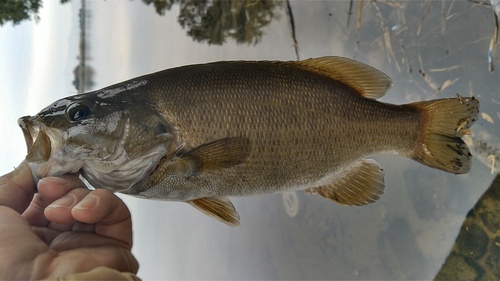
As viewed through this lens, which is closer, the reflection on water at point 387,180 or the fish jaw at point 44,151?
the fish jaw at point 44,151

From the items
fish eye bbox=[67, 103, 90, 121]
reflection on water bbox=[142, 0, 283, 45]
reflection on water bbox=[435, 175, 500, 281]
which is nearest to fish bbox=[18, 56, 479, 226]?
fish eye bbox=[67, 103, 90, 121]

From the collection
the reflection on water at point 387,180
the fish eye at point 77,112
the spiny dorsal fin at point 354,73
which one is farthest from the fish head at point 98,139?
the reflection on water at point 387,180

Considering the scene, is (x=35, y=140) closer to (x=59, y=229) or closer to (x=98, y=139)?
(x=98, y=139)

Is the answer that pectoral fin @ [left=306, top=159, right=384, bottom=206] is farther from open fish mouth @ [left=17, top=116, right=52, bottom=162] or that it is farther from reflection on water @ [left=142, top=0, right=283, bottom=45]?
reflection on water @ [left=142, top=0, right=283, bottom=45]

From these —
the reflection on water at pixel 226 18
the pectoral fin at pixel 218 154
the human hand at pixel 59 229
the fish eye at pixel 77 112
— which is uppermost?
the reflection on water at pixel 226 18

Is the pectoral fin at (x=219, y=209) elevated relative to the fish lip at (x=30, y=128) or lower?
lower

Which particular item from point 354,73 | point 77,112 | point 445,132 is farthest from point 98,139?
point 445,132

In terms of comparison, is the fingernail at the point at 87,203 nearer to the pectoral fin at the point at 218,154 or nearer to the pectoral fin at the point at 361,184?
the pectoral fin at the point at 218,154

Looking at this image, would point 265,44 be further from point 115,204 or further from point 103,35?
point 115,204
